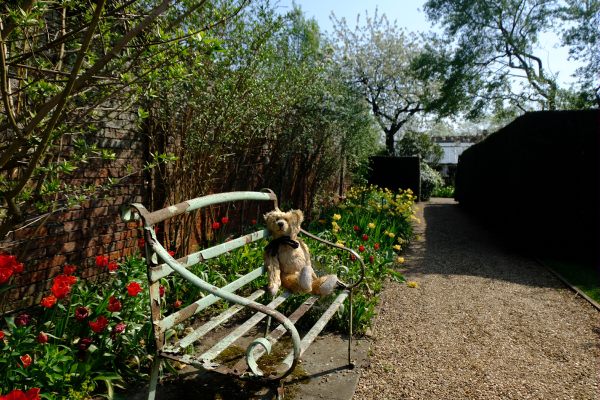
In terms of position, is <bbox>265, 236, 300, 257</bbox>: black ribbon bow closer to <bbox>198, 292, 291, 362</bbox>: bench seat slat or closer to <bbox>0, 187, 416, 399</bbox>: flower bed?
<bbox>198, 292, 291, 362</bbox>: bench seat slat

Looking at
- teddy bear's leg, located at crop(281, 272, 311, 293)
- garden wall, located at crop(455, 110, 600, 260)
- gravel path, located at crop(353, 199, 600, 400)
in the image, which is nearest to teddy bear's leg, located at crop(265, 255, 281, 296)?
teddy bear's leg, located at crop(281, 272, 311, 293)

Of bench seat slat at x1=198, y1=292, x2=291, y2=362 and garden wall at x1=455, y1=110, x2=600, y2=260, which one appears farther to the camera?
garden wall at x1=455, y1=110, x2=600, y2=260

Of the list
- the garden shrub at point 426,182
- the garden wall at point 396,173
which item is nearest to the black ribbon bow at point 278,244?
the garden wall at point 396,173

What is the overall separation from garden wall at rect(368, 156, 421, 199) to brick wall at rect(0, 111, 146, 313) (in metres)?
13.8

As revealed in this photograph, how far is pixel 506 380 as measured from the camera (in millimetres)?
2861

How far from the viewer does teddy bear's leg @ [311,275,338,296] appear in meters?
2.85

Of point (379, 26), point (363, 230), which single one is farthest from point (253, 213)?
point (379, 26)

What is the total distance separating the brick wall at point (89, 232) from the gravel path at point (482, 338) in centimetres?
241

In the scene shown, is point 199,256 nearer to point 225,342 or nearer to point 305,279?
point 225,342

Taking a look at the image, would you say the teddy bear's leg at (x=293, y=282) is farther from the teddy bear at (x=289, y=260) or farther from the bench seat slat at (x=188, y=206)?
the bench seat slat at (x=188, y=206)

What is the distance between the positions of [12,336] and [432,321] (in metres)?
3.31

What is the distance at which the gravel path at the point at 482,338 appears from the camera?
276 cm

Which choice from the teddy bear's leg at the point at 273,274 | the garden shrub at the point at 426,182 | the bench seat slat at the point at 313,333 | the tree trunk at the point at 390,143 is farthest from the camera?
the tree trunk at the point at 390,143

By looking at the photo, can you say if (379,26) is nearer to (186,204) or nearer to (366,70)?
(366,70)
